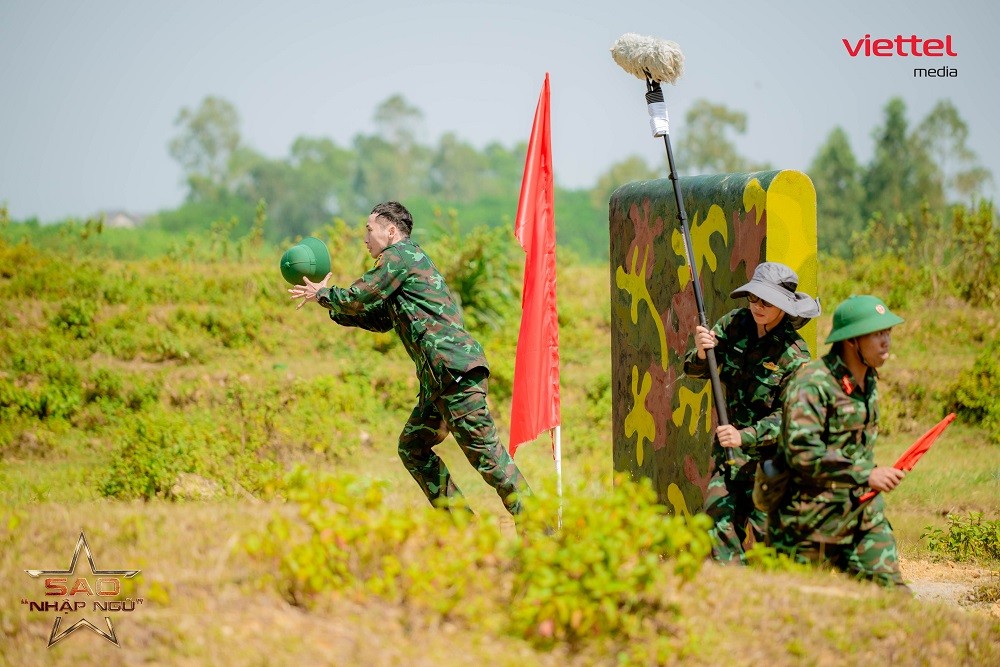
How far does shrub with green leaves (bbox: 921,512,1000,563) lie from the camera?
7.46 m

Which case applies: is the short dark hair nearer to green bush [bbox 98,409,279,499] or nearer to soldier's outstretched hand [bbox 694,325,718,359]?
soldier's outstretched hand [bbox 694,325,718,359]

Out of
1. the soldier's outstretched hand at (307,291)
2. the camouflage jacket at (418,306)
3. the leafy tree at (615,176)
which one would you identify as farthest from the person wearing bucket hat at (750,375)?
the leafy tree at (615,176)

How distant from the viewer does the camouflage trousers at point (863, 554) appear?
5031mm

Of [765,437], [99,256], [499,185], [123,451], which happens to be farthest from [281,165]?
[765,437]

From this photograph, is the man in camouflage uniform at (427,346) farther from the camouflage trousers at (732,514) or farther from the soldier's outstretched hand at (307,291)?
the camouflage trousers at (732,514)

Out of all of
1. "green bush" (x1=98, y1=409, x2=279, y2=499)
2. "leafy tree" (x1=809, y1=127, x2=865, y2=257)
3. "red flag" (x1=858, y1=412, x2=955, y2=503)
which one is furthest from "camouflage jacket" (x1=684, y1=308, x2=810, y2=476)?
"leafy tree" (x1=809, y1=127, x2=865, y2=257)

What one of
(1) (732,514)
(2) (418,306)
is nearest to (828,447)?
(1) (732,514)

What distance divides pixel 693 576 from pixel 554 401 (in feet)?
11.1

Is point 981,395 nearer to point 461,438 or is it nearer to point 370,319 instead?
point 461,438

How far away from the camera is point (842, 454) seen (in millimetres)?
4867

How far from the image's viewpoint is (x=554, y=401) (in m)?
7.77

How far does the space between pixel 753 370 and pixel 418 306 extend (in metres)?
1.98

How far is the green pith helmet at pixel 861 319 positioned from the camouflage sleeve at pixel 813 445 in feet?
0.83

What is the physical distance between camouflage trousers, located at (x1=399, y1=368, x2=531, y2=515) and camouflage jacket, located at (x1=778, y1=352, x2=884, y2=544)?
1.81 meters
